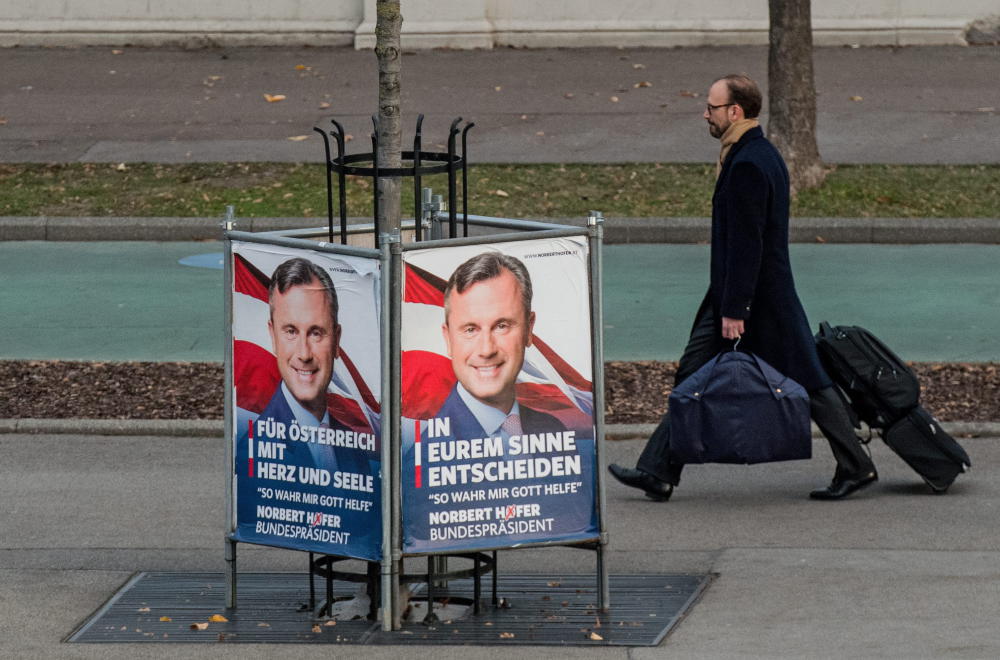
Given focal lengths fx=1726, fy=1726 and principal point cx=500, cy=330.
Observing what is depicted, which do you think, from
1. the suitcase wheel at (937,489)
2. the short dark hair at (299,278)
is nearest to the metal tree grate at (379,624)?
the short dark hair at (299,278)

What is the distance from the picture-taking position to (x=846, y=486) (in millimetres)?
7762

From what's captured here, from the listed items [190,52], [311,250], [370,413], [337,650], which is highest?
[190,52]

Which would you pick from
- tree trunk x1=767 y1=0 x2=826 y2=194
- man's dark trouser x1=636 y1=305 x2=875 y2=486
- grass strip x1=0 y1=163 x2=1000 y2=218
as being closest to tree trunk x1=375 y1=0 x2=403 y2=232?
man's dark trouser x1=636 y1=305 x2=875 y2=486

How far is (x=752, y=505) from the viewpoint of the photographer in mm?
7773

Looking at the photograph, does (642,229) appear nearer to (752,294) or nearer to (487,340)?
(752,294)

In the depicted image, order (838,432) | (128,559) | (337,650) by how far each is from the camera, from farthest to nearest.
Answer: (838,432) < (128,559) < (337,650)

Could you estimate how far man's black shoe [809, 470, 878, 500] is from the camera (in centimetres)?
774

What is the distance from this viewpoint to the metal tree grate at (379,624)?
604cm

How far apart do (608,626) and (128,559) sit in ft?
6.95

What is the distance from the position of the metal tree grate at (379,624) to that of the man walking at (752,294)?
1276mm

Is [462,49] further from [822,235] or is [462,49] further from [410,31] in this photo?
[822,235]

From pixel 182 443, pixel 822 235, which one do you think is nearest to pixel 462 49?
pixel 822 235

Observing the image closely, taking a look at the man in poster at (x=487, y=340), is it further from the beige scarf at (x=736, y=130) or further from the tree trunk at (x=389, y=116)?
the beige scarf at (x=736, y=130)

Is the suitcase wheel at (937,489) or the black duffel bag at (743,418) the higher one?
the black duffel bag at (743,418)
